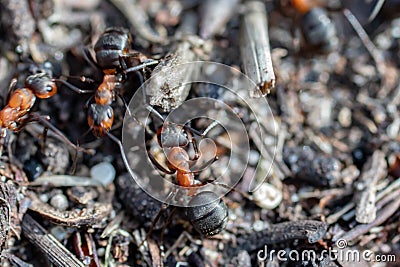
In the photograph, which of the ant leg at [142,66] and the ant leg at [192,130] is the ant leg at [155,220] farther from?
the ant leg at [142,66]

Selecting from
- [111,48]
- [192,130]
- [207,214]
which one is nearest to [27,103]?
[111,48]

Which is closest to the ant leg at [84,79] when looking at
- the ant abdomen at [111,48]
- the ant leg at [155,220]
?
the ant abdomen at [111,48]

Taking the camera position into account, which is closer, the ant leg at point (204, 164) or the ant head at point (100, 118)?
the ant head at point (100, 118)

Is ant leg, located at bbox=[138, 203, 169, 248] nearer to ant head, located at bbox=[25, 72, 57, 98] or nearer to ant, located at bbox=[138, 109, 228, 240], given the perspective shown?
ant, located at bbox=[138, 109, 228, 240]

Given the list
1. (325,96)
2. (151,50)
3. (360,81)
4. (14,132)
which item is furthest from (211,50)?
(14,132)

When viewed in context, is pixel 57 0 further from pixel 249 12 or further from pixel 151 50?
pixel 249 12

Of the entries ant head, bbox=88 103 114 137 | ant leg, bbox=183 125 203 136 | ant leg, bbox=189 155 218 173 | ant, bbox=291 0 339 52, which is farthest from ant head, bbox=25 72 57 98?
ant, bbox=291 0 339 52
